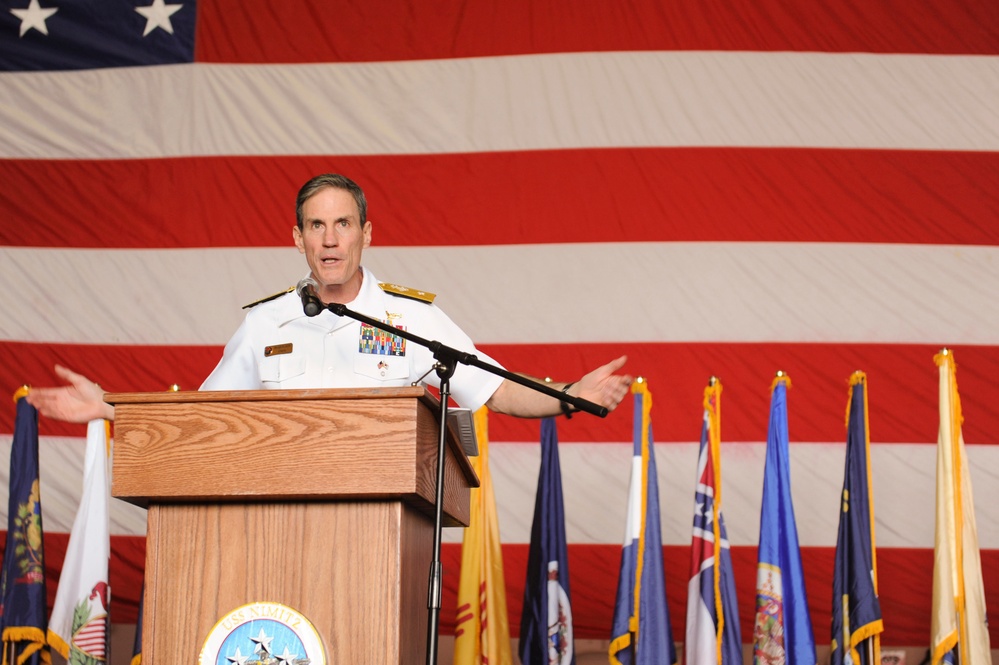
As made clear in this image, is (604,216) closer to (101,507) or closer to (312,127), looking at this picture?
(312,127)

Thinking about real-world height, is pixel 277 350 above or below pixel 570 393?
above

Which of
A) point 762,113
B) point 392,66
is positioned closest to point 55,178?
point 392,66

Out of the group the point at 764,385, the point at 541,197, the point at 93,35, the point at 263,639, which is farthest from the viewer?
the point at 93,35

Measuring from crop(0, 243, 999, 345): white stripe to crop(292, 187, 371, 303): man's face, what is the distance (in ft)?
5.60

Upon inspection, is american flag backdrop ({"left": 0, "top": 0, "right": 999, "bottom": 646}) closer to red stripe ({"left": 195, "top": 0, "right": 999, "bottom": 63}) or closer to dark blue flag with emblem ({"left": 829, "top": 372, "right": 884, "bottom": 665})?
red stripe ({"left": 195, "top": 0, "right": 999, "bottom": 63})

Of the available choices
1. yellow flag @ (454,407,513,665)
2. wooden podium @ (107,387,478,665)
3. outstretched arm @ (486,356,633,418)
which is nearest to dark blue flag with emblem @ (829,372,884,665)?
yellow flag @ (454,407,513,665)

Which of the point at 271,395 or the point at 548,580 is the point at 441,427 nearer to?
the point at 271,395

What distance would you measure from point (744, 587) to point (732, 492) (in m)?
0.33

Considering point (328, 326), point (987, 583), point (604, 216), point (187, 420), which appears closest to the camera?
point (187, 420)

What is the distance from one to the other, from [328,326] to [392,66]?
2.24 meters

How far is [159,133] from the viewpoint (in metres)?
4.43

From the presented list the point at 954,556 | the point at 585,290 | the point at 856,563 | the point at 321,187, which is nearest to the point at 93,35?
the point at 585,290

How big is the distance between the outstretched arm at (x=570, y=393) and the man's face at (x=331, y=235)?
1.44 ft

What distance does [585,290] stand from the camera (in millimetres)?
4113
